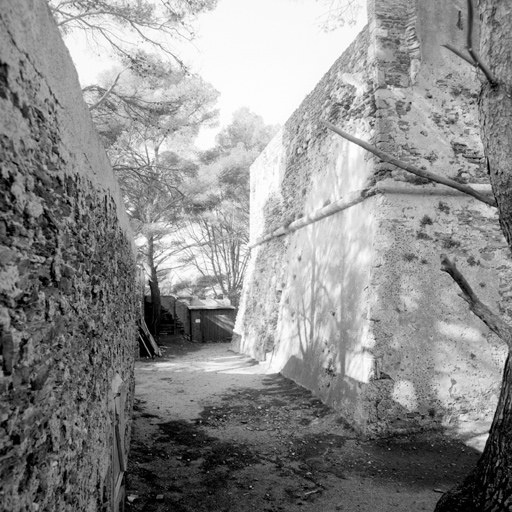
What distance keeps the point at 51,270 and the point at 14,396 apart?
503mm

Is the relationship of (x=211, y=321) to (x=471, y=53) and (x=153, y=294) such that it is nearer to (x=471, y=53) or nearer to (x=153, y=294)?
(x=153, y=294)

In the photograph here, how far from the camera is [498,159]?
8.99 feet

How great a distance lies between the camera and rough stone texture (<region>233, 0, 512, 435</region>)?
591 cm

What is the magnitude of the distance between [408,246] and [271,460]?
312 centimetres

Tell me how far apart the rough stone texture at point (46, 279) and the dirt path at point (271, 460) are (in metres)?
1.90

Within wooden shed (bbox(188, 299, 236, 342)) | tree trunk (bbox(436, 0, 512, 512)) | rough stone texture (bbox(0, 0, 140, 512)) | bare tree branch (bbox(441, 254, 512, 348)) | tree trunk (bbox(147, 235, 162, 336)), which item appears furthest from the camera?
wooden shed (bbox(188, 299, 236, 342))

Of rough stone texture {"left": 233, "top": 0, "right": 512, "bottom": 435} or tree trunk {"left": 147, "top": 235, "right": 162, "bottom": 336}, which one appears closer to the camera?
rough stone texture {"left": 233, "top": 0, "right": 512, "bottom": 435}

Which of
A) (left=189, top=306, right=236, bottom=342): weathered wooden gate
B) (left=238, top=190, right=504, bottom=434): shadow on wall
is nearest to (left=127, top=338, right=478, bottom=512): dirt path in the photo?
(left=238, top=190, right=504, bottom=434): shadow on wall

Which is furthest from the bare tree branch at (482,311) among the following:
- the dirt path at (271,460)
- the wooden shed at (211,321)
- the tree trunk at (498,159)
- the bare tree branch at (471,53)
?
the wooden shed at (211,321)

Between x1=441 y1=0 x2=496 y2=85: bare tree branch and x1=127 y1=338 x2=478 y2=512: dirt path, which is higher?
x1=441 y1=0 x2=496 y2=85: bare tree branch

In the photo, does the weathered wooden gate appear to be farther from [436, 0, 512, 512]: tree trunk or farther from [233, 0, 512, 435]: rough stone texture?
[436, 0, 512, 512]: tree trunk

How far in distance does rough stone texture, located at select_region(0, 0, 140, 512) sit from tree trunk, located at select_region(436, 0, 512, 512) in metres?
2.19

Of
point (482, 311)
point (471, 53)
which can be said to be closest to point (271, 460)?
point (482, 311)

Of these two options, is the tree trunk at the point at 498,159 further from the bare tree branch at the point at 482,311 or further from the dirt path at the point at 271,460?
the dirt path at the point at 271,460
